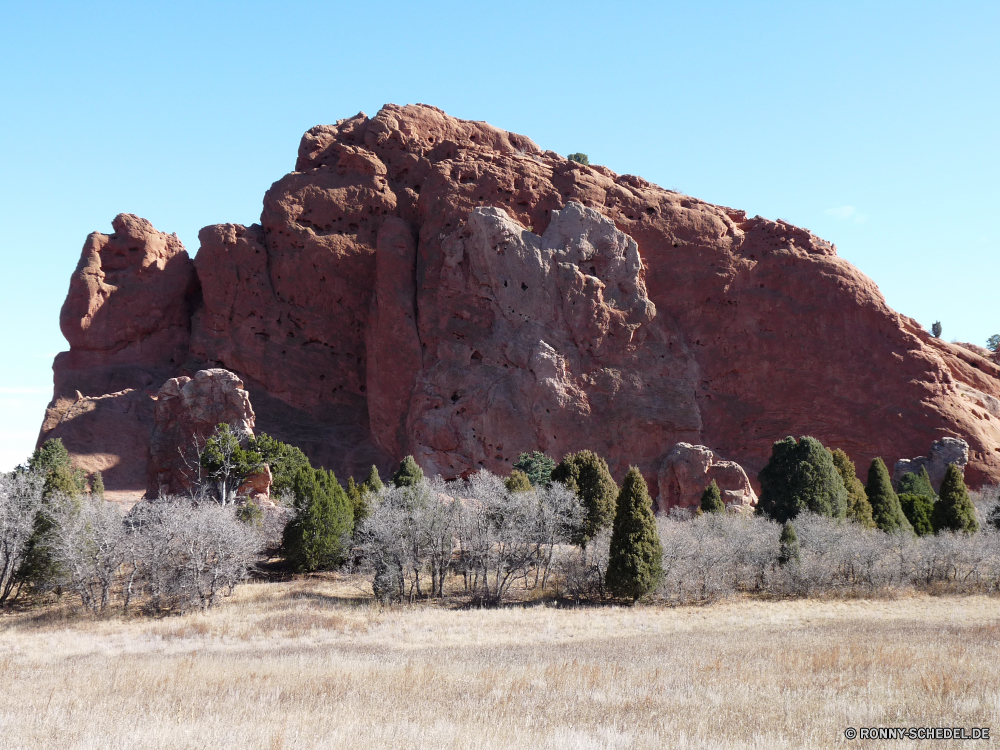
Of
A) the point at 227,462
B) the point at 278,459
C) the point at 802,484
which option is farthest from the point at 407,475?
the point at 802,484

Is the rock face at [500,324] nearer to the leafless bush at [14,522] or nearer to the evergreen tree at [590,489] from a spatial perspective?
the evergreen tree at [590,489]

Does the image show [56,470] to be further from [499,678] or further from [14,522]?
[499,678]

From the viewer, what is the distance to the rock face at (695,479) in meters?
50.0

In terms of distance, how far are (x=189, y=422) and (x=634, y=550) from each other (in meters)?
26.3

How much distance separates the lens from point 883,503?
3925 cm

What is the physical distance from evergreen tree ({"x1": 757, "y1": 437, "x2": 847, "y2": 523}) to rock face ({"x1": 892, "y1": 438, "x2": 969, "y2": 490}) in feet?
52.6

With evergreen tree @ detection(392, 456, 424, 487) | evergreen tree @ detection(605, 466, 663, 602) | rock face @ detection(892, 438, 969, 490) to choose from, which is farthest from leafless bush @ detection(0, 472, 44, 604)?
rock face @ detection(892, 438, 969, 490)

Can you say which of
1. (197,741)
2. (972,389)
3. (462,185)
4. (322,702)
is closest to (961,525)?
(972,389)

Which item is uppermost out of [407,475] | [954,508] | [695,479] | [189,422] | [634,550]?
[189,422]

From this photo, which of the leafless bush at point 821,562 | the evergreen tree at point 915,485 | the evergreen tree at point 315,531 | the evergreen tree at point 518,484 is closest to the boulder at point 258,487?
the evergreen tree at point 315,531

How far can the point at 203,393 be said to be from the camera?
4409 centimetres

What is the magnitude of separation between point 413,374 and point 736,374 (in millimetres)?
23748

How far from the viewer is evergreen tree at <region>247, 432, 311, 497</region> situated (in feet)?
139

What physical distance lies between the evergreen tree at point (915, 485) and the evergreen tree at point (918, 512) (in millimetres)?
4104
